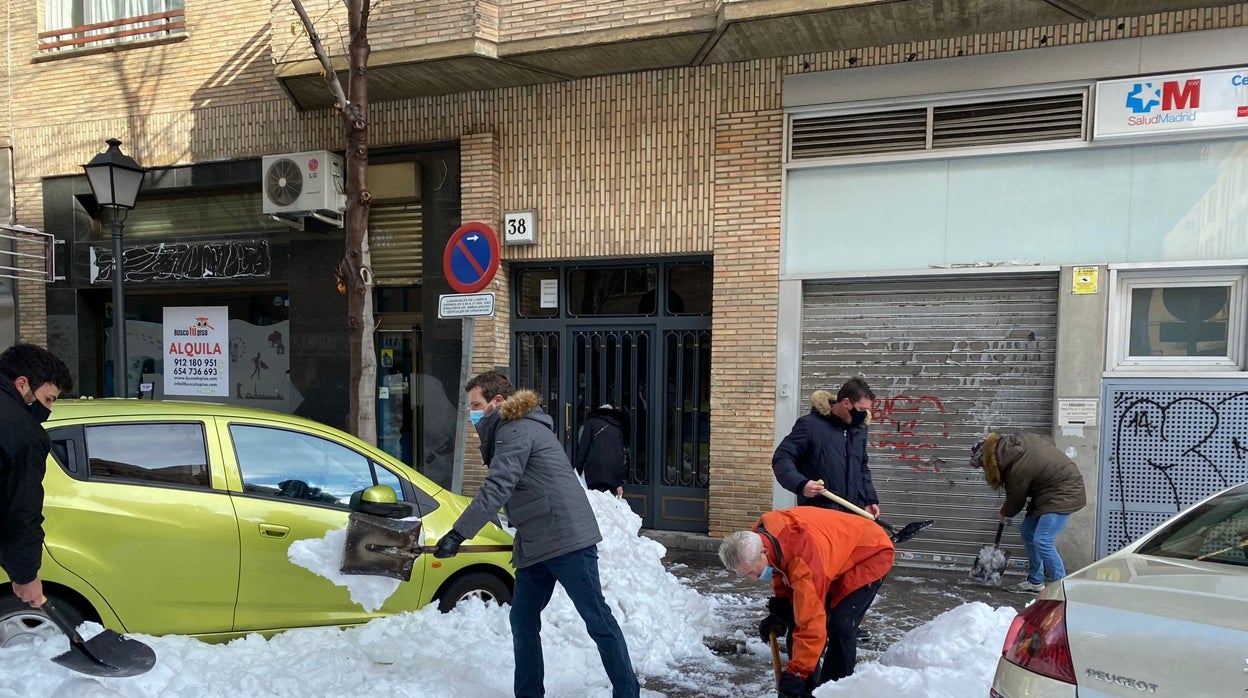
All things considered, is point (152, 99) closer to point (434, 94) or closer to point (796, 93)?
point (434, 94)

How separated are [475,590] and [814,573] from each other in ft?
7.59

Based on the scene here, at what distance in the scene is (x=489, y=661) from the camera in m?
4.22

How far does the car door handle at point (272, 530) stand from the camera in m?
4.09

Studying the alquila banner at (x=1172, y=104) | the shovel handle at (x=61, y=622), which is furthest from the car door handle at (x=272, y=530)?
the alquila banner at (x=1172, y=104)

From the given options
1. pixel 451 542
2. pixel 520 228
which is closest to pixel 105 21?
pixel 520 228

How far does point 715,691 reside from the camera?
172 inches

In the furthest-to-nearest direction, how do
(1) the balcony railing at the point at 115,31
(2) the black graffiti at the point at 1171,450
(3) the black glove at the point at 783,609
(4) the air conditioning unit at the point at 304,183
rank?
(1) the balcony railing at the point at 115,31 → (4) the air conditioning unit at the point at 304,183 → (2) the black graffiti at the point at 1171,450 → (3) the black glove at the point at 783,609

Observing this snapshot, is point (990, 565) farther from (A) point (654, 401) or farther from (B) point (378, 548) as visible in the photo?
(B) point (378, 548)

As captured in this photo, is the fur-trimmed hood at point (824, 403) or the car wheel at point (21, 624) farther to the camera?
the fur-trimmed hood at point (824, 403)

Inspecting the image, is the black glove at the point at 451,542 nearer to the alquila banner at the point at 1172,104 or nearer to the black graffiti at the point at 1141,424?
the black graffiti at the point at 1141,424

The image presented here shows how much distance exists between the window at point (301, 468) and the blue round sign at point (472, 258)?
1.79 meters

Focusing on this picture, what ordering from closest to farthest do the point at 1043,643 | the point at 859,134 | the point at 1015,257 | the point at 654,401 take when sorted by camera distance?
the point at 1043,643 < the point at 1015,257 < the point at 859,134 < the point at 654,401

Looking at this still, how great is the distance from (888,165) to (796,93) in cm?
120

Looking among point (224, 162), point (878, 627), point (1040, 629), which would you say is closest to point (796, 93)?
point (878, 627)
